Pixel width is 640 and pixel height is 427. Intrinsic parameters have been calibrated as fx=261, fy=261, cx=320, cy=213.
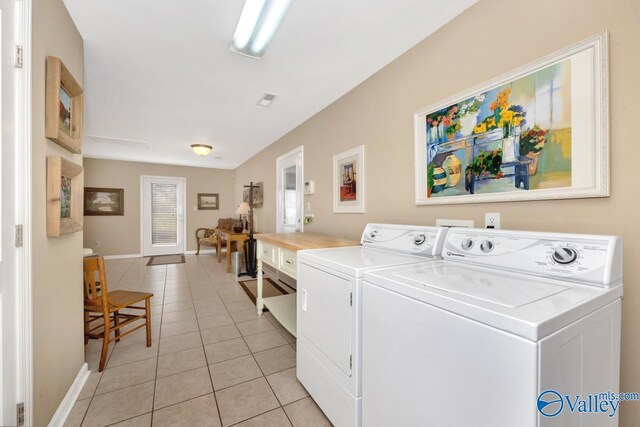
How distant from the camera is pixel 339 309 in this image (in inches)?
51.0

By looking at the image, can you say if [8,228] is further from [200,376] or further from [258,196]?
[258,196]

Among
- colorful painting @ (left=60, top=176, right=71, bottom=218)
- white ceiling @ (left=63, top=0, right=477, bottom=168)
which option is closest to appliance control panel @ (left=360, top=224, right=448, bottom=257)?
white ceiling @ (left=63, top=0, right=477, bottom=168)

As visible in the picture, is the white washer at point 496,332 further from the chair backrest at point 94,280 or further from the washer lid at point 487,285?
the chair backrest at point 94,280

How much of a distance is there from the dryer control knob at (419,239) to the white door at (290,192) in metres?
2.06

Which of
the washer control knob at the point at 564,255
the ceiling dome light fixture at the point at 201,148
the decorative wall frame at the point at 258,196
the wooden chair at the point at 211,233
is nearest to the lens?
the washer control knob at the point at 564,255

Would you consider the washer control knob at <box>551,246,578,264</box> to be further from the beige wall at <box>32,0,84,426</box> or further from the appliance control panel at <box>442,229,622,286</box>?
the beige wall at <box>32,0,84,426</box>

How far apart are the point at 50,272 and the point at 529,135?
2.48 meters

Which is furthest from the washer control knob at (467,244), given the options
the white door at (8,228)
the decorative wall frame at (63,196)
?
the decorative wall frame at (63,196)

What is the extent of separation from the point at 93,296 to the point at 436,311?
235 centimetres

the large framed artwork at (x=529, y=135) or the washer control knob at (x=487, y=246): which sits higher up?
the large framed artwork at (x=529, y=135)

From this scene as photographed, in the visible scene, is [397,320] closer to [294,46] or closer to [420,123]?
[420,123]

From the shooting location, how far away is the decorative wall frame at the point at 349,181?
2391mm

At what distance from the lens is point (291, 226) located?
3875 millimetres

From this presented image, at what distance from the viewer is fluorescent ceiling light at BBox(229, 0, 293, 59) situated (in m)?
1.48
